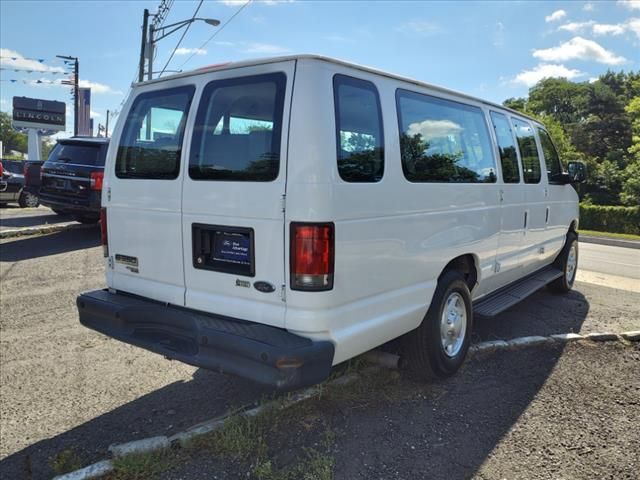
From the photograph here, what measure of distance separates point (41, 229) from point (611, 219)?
27783mm

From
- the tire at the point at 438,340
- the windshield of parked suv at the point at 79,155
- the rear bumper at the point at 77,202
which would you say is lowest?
the tire at the point at 438,340

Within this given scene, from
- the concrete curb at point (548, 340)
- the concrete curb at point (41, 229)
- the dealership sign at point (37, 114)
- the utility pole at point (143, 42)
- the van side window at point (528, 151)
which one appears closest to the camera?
the concrete curb at point (548, 340)

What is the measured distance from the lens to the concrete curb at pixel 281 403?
2840 millimetres

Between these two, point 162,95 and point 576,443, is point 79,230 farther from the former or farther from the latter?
point 576,443

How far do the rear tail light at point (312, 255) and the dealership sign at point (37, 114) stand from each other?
2112 inches

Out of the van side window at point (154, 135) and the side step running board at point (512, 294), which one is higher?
the van side window at point (154, 135)

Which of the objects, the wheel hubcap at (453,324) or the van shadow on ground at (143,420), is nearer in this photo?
the van shadow on ground at (143,420)

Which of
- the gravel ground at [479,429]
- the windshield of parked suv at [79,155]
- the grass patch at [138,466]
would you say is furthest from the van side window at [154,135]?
the windshield of parked suv at [79,155]

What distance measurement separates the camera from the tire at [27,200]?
1548 centimetres

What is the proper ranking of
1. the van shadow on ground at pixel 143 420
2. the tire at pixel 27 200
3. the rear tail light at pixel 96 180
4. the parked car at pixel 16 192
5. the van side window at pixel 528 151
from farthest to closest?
the tire at pixel 27 200 < the parked car at pixel 16 192 < the rear tail light at pixel 96 180 < the van side window at pixel 528 151 < the van shadow on ground at pixel 143 420

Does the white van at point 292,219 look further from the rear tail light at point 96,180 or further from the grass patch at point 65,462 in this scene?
the rear tail light at point 96,180

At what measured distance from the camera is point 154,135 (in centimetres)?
378

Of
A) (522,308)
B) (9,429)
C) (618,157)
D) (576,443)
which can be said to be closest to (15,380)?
(9,429)

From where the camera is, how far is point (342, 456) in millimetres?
2980
